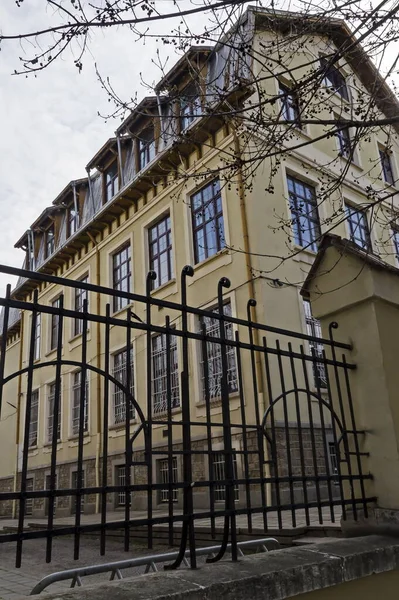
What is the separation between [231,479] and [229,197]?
12.1m

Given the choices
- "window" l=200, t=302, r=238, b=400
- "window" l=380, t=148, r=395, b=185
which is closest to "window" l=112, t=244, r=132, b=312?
"window" l=200, t=302, r=238, b=400

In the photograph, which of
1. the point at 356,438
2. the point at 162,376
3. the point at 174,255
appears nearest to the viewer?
the point at 356,438

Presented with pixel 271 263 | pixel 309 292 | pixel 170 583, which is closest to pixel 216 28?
pixel 309 292

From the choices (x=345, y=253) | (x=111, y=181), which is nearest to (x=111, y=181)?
(x=111, y=181)

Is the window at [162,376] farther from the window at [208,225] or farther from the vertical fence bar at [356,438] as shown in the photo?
the vertical fence bar at [356,438]

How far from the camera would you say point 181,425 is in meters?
2.79

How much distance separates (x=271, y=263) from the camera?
13.2m

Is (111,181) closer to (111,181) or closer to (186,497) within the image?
(111,181)

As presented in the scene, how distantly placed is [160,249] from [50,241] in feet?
31.4

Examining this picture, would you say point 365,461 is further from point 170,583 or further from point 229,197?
point 229,197

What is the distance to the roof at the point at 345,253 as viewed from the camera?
12.6 feet

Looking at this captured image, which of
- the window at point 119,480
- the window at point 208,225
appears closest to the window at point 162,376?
the window at point 119,480

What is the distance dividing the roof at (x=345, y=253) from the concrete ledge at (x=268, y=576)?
1.85 m

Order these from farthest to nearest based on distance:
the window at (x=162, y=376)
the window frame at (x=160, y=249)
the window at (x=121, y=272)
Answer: the window at (x=121, y=272) → the window frame at (x=160, y=249) → the window at (x=162, y=376)
